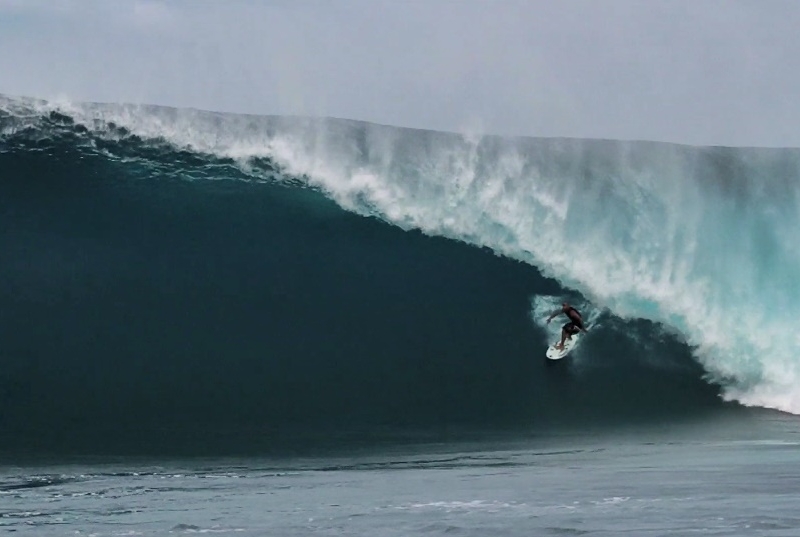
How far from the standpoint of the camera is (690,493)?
12227 millimetres

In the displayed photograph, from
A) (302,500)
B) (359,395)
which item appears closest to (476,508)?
(302,500)

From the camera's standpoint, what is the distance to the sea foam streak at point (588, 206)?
19469mm

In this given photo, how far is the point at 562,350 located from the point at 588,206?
12.2ft

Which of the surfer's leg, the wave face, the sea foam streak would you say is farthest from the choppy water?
the sea foam streak

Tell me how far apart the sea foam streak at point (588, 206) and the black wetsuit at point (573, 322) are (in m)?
1.28

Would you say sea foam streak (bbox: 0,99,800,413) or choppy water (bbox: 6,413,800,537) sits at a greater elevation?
sea foam streak (bbox: 0,99,800,413)

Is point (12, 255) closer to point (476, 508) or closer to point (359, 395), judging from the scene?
point (359, 395)

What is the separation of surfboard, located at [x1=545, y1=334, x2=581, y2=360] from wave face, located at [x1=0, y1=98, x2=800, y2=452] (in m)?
0.15

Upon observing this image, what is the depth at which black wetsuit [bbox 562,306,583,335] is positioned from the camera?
1794 cm

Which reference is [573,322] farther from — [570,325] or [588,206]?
[588,206]

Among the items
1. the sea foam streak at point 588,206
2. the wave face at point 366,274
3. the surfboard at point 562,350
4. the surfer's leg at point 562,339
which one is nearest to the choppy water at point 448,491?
the wave face at point 366,274

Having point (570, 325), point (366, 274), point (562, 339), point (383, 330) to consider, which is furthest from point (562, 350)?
point (366, 274)

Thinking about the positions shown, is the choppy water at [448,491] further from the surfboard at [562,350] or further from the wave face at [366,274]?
the surfboard at [562,350]

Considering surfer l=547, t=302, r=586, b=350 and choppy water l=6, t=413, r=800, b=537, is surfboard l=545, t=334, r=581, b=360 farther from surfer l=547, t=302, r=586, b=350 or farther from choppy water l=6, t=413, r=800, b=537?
choppy water l=6, t=413, r=800, b=537
